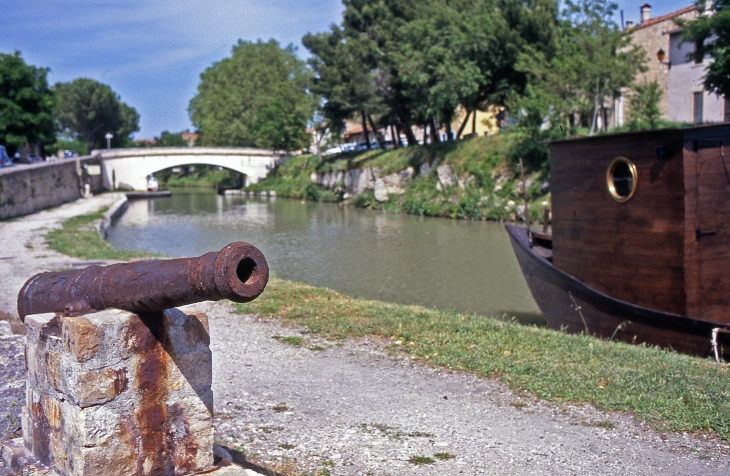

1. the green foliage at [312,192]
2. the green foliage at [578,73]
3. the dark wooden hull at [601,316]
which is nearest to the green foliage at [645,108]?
the green foliage at [578,73]

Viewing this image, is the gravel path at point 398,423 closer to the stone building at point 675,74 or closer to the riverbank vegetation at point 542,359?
the riverbank vegetation at point 542,359

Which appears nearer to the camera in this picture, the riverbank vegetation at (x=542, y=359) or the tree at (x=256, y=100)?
the riverbank vegetation at (x=542, y=359)

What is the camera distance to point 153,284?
363 centimetres

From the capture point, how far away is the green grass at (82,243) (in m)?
16.8

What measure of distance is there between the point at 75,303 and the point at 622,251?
9024 mm

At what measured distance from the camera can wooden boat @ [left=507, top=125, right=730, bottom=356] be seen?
1010cm

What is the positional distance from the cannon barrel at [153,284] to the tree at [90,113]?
94.0 m

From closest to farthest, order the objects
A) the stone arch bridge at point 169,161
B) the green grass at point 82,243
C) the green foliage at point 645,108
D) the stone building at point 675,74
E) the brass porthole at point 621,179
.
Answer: the brass porthole at point 621,179
the green grass at point 82,243
the green foliage at point 645,108
the stone building at point 675,74
the stone arch bridge at point 169,161

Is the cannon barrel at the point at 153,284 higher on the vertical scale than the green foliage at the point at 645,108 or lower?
lower

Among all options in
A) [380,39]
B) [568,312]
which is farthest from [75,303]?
[380,39]

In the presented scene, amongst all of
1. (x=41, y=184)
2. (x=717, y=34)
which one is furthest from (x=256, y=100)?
(x=717, y=34)

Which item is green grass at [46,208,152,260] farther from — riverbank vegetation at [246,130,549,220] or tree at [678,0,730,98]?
riverbank vegetation at [246,130,549,220]

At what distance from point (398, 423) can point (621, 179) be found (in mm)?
6675

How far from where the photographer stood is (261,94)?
76625mm
